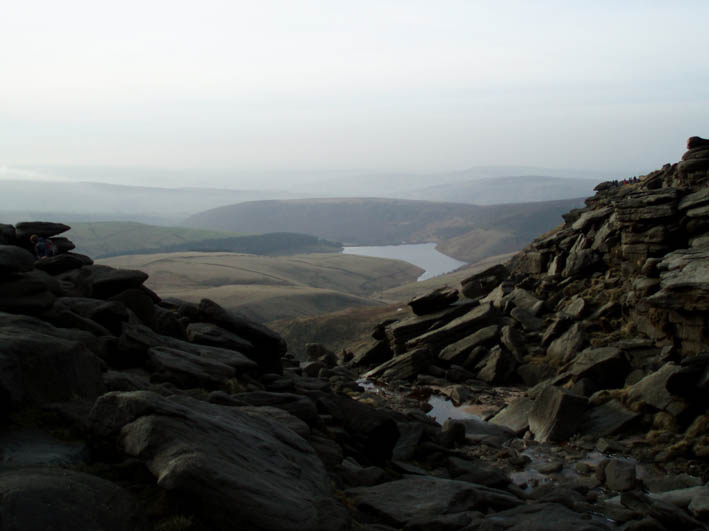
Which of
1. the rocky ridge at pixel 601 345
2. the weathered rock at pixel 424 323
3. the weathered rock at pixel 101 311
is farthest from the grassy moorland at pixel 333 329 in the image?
the weathered rock at pixel 101 311

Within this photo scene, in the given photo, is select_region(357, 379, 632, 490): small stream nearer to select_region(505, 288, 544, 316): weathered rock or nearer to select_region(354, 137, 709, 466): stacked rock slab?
select_region(354, 137, 709, 466): stacked rock slab

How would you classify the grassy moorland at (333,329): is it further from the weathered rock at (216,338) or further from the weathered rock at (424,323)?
the weathered rock at (216,338)

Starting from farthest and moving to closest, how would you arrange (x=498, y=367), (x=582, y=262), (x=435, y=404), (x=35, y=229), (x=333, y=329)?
(x=333, y=329), (x=582, y=262), (x=498, y=367), (x=435, y=404), (x=35, y=229)

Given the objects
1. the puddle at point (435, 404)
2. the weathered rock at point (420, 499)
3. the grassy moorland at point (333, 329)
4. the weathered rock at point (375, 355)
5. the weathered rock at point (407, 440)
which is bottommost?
the grassy moorland at point (333, 329)

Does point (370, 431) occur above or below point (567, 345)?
above

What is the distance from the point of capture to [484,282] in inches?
1729

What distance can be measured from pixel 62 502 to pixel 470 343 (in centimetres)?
2750

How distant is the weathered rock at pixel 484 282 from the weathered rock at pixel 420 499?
30.6 metres

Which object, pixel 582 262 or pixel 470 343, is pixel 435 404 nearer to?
pixel 470 343

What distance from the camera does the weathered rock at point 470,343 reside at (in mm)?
32438

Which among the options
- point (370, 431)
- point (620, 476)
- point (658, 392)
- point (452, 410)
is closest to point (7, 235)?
point (370, 431)

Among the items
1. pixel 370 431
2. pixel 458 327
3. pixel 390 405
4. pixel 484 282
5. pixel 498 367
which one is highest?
pixel 484 282

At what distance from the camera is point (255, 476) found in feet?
29.1

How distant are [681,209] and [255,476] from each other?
26195 millimetres
